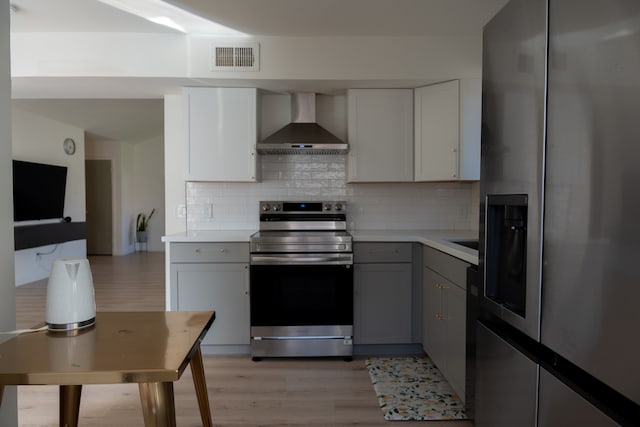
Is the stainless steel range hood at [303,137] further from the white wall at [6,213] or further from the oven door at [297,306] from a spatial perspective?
the white wall at [6,213]

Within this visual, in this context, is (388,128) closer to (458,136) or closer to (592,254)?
(458,136)

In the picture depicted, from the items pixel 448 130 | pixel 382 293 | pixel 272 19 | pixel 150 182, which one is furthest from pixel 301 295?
pixel 150 182

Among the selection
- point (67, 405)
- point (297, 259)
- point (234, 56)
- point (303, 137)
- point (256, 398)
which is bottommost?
point (256, 398)

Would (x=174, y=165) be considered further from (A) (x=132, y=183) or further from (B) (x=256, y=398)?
(A) (x=132, y=183)

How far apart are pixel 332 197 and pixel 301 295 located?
39.8 inches

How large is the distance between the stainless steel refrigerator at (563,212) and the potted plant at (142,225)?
28.8 ft

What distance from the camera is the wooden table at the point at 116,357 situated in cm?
90

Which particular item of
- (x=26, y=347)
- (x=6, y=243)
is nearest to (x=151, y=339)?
(x=26, y=347)

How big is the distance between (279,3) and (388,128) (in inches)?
49.8

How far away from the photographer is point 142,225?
879cm

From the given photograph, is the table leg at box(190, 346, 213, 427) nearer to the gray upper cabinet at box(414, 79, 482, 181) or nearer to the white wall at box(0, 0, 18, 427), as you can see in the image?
the white wall at box(0, 0, 18, 427)

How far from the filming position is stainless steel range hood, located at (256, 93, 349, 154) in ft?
9.82

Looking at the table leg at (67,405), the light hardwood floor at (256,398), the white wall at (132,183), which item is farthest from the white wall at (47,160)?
the table leg at (67,405)

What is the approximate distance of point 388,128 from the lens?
3.12 m
